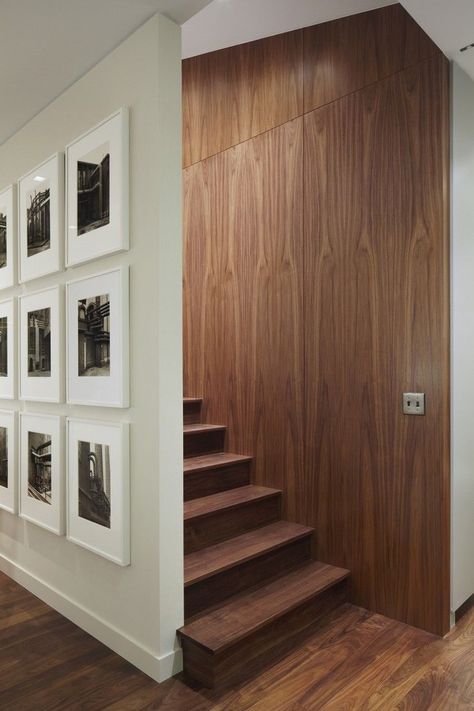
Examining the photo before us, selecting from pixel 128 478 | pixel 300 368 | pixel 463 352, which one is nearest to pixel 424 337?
pixel 463 352

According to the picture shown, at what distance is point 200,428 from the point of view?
3391mm

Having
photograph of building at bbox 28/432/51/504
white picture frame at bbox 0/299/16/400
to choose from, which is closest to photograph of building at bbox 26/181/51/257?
white picture frame at bbox 0/299/16/400

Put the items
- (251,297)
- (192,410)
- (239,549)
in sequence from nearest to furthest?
(239,549) → (251,297) → (192,410)

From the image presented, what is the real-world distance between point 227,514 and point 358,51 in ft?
8.46

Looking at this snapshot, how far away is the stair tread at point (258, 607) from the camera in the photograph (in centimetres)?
213

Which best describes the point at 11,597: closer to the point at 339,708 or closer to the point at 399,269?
the point at 339,708

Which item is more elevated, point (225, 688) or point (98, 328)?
point (98, 328)

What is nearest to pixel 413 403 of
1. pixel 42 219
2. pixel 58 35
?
pixel 42 219

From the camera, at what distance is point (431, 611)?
248 centimetres

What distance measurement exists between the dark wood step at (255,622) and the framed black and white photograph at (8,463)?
147cm

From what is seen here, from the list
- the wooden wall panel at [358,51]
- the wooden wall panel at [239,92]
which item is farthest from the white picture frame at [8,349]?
the wooden wall panel at [358,51]

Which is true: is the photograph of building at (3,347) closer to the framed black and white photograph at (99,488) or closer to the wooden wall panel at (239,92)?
the framed black and white photograph at (99,488)

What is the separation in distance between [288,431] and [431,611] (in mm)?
1170

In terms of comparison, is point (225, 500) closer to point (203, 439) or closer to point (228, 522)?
point (228, 522)
